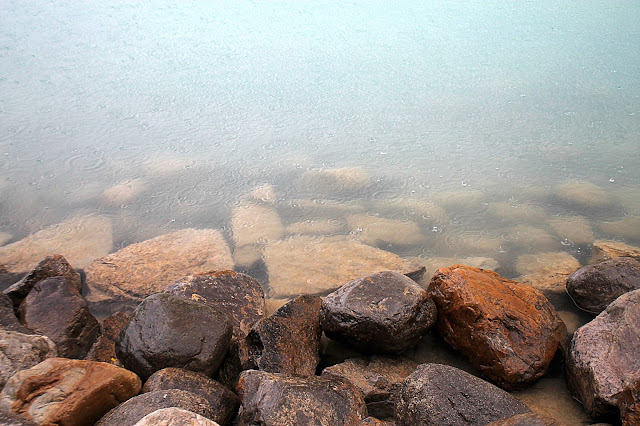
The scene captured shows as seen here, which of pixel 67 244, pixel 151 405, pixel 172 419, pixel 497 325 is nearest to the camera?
pixel 172 419

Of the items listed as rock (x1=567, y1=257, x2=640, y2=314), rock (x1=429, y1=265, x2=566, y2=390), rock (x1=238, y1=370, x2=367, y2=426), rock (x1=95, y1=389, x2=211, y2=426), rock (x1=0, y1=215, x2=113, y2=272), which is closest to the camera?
rock (x1=95, y1=389, x2=211, y2=426)

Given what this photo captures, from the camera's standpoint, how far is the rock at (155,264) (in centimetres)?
365

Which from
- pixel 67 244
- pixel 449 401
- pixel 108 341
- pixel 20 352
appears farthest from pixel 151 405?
pixel 67 244

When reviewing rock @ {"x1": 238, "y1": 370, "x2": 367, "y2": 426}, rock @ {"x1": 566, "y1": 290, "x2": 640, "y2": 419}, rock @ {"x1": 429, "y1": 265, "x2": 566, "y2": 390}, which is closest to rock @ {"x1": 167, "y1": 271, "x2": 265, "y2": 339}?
rock @ {"x1": 238, "y1": 370, "x2": 367, "y2": 426}

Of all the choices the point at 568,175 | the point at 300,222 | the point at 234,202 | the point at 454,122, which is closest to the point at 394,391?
the point at 300,222

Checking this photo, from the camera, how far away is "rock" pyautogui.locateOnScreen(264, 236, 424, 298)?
3689mm

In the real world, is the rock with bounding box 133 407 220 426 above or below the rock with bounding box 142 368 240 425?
above

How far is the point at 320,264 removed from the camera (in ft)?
12.9

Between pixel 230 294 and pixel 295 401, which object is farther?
pixel 230 294

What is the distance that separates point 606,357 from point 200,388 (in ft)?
6.23

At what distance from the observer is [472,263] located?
3.94 m

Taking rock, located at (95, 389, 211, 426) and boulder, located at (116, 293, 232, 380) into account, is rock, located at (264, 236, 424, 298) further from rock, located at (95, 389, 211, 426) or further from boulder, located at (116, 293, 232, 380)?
rock, located at (95, 389, 211, 426)

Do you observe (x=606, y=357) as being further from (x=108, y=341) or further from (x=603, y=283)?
(x=108, y=341)

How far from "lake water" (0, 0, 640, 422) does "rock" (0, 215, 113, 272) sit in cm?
13
